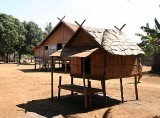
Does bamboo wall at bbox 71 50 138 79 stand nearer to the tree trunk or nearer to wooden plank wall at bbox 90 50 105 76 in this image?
wooden plank wall at bbox 90 50 105 76

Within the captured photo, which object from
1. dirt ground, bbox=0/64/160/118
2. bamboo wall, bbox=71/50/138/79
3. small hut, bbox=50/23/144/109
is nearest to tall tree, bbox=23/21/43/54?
dirt ground, bbox=0/64/160/118

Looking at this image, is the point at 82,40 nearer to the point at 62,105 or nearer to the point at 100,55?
the point at 100,55

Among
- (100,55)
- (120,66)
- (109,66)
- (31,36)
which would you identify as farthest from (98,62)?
(31,36)

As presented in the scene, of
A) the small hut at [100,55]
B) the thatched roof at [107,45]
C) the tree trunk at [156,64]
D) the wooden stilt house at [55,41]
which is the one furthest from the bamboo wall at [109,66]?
the tree trunk at [156,64]

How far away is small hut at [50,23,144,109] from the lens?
11703mm

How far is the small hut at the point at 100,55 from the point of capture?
11.7 m

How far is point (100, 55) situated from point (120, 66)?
1472mm

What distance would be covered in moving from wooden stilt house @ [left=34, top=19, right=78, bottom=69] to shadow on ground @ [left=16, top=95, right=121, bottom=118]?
15621 millimetres

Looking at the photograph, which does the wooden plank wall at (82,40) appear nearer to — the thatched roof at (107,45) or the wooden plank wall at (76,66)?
the thatched roof at (107,45)

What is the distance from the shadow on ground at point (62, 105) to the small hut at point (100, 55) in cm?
59

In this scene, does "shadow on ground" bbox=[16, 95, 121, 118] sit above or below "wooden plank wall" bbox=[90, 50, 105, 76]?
below

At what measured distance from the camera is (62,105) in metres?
12.4

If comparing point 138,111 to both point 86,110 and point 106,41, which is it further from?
point 106,41

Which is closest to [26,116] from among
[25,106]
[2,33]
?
[25,106]
